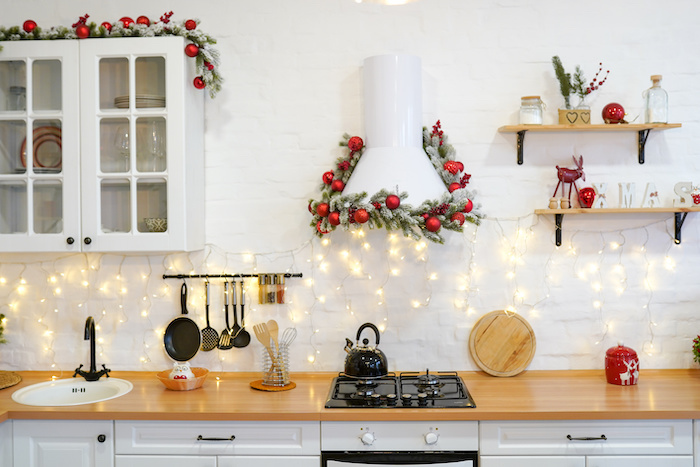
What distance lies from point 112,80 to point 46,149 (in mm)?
397

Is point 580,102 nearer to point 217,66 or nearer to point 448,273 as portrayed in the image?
point 448,273

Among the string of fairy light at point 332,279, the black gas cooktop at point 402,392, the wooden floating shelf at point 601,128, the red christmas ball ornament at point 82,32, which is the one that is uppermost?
the red christmas ball ornament at point 82,32

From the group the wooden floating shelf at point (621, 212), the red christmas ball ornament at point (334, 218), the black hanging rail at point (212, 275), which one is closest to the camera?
the red christmas ball ornament at point (334, 218)

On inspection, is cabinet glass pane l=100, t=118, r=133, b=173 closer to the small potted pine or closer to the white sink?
the white sink

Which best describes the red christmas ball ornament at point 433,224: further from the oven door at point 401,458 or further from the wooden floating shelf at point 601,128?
the oven door at point 401,458

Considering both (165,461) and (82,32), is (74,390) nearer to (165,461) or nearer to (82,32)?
(165,461)

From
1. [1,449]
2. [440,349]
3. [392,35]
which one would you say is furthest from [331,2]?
[1,449]

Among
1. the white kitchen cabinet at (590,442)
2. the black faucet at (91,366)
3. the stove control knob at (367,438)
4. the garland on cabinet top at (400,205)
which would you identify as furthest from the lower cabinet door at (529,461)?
the black faucet at (91,366)

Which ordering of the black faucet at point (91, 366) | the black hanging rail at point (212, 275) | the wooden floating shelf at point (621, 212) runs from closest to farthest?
the wooden floating shelf at point (621, 212)
the black faucet at point (91, 366)
the black hanging rail at point (212, 275)

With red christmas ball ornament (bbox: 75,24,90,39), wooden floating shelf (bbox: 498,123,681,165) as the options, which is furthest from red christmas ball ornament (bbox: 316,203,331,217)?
red christmas ball ornament (bbox: 75,24,90,39)

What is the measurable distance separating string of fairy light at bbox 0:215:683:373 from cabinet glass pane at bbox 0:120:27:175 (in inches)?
19.9

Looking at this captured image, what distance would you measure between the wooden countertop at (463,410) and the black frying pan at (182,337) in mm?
164

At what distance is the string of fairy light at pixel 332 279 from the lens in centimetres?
293

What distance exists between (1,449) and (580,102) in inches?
107
